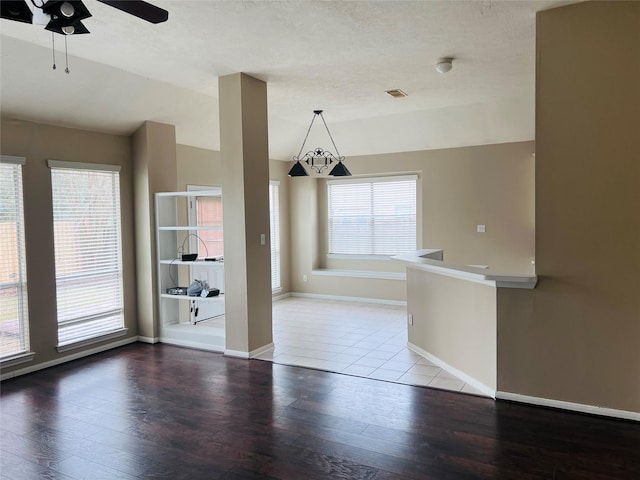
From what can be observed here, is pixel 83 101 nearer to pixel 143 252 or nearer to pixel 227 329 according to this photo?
pixel 143 252

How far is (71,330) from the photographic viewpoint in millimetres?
4879

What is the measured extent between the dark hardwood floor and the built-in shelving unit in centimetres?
99

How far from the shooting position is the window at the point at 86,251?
15.7 ft

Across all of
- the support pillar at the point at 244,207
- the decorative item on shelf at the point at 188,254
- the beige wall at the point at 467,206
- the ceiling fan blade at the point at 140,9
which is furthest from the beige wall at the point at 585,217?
the decorative item on shelf at the point at 188,254

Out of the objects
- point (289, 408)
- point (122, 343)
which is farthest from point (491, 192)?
point (122, 343)

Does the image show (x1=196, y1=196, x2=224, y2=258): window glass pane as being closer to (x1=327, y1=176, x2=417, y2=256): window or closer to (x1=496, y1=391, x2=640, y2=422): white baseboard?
(x1=327, y1=176, x2=417, y2=256): window

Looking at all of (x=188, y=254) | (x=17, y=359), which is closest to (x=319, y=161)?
(x=188, y=254)

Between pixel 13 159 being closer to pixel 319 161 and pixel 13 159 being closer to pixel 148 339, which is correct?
pixel 148 339

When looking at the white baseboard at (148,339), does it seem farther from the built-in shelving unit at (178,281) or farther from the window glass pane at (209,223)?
the window glass pane at (209,223)

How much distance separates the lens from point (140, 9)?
7.51 ft

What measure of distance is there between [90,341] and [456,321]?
12.5ft

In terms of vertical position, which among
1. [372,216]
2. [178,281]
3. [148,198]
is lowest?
[178,281]

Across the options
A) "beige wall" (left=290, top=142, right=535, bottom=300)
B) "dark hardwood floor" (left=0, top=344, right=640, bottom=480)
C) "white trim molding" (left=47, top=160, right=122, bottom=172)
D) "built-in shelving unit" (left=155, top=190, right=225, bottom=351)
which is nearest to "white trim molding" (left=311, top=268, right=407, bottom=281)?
"beige wall" (left=290, top=142, right=535, bottom=300)

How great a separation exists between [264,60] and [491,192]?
13.4 feet
